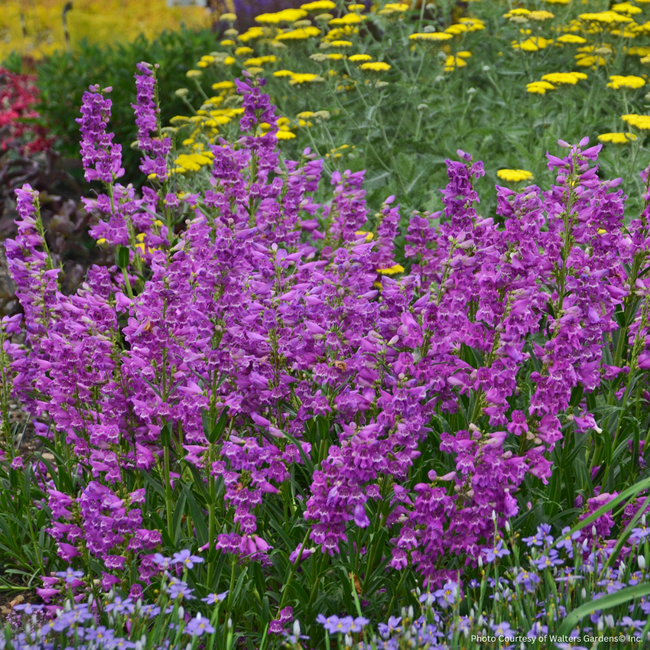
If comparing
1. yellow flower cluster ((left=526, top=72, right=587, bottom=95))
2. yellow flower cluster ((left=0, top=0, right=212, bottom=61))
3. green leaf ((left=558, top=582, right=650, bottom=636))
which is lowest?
green leaf ((left=558, top=582, right=650, bottom=636))

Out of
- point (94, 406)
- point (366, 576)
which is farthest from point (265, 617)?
point (94, 406)

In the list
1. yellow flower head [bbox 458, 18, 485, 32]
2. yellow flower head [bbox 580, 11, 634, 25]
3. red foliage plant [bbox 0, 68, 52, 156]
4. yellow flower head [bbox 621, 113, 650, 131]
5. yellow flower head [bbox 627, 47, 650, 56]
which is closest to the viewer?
yellow flower head [bbox 621, 113, 650, 131]

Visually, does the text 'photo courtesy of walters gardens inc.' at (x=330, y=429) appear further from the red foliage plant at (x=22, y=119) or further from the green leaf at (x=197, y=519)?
the red foliage plant at (x=22, y=119)

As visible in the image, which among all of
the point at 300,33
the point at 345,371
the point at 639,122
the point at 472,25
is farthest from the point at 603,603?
the point at 472,25

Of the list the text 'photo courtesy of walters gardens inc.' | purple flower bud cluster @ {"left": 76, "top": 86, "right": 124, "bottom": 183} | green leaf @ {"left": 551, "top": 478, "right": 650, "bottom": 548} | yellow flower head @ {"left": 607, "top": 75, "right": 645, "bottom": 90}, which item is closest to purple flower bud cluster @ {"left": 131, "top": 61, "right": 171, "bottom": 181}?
the text 'photo courtesy of walters gardens inc.'

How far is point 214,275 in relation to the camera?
2.50 meters

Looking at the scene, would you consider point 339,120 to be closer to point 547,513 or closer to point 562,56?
point 562,56

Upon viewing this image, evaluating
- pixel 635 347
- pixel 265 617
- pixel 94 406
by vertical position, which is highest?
pixel 635 347

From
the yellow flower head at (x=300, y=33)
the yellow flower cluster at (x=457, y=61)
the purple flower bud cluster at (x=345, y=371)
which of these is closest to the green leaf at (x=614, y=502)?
the purple flower bud cluster at (x=345, y=371)

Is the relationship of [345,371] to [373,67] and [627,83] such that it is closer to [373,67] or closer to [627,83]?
[373,67]

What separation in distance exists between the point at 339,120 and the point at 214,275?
16.1 feet

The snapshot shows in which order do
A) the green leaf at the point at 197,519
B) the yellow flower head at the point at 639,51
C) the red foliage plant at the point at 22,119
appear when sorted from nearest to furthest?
the green leaf at the point at 197,519 → the yellow flower head at the point at 639,51 → the red foliage plant at the point at 22,119

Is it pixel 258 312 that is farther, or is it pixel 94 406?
pixel 94 406

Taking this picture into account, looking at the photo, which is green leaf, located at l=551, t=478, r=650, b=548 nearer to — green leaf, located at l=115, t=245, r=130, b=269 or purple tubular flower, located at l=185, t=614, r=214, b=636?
purple tubular flower, located at l=185, t=614, r=214, b=636
